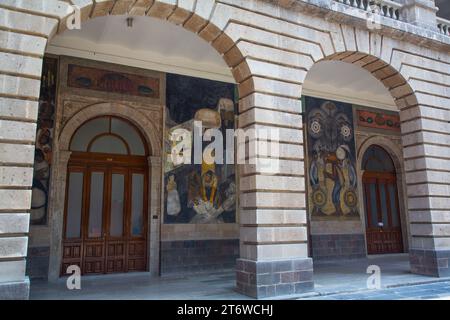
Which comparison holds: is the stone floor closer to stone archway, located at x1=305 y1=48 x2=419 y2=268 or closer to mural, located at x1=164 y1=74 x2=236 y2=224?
mural, located at x1=164 y1=74 x2=236 y2=224

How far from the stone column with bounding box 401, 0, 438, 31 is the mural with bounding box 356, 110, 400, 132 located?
409 cm

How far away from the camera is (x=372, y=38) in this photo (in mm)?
8727

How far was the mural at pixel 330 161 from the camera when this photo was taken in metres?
12.0

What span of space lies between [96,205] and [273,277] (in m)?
4.88

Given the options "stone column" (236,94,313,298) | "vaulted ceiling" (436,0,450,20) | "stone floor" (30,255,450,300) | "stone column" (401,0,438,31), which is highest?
"vaulted ceiling" (436,0,450,20)

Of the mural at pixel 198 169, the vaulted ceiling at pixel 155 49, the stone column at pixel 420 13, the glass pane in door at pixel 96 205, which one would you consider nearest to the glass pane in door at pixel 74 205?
the glass pane in door at pixel 96 205

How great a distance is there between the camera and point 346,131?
1292 centimetres

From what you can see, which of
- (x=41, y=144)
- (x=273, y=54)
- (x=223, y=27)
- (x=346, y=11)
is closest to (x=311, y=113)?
(x=346, y=11)

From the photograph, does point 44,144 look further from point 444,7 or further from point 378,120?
point 444,7

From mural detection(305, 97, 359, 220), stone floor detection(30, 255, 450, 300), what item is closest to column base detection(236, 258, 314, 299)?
stone floor detection(30, 255, 450, 300)

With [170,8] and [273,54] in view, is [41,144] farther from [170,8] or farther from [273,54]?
[273,54]

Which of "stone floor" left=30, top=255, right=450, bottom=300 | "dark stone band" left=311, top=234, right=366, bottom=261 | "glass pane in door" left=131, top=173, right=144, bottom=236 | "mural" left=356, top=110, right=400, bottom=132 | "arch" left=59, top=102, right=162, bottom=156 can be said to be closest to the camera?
"stone floor" left=30, top=255, right=450, bottom=300

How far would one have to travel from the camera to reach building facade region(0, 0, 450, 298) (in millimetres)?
5848

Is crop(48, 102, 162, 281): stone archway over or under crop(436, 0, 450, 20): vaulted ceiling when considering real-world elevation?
under
